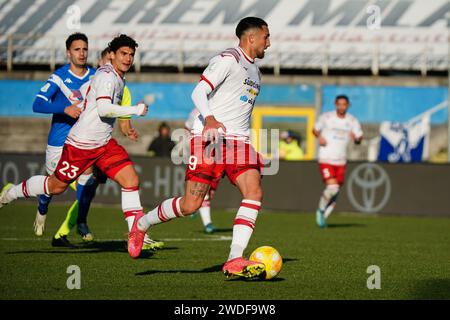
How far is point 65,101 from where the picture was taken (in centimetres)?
1187

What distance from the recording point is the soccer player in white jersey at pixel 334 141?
18.3 metres

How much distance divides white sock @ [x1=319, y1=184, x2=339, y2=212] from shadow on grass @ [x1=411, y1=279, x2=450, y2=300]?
8490 millimetres

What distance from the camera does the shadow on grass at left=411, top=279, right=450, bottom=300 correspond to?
818cm

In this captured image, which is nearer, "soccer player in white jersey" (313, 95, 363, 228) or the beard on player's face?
the beard on player's face

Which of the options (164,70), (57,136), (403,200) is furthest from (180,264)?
(164,70)

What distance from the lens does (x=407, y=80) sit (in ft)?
106

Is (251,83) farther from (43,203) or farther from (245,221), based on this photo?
(43,203)

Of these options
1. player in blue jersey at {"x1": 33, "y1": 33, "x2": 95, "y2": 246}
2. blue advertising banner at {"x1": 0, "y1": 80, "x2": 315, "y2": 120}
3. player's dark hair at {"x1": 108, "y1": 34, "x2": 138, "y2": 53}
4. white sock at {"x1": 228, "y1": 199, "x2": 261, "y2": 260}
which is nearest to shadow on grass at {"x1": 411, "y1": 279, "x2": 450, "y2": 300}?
white sock at {"x1": 228, "y1": 199, "x2": 261, "y2": 260}

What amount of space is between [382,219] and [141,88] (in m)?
13.8

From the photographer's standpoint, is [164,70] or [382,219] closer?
[382,219]

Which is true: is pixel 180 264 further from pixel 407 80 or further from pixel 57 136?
pixel 407 80

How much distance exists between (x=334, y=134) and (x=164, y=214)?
371 inches

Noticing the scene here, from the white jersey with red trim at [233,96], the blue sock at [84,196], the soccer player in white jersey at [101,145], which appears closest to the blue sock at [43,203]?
the blue sock at [84,196]

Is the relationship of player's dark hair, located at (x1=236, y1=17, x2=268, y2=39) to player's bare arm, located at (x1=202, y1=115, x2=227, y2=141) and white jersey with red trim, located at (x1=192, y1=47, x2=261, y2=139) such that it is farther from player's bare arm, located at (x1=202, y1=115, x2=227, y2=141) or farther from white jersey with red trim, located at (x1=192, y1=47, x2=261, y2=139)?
player's bare arm, located at (x1=202, y1=115, x2=227, y2=141)
